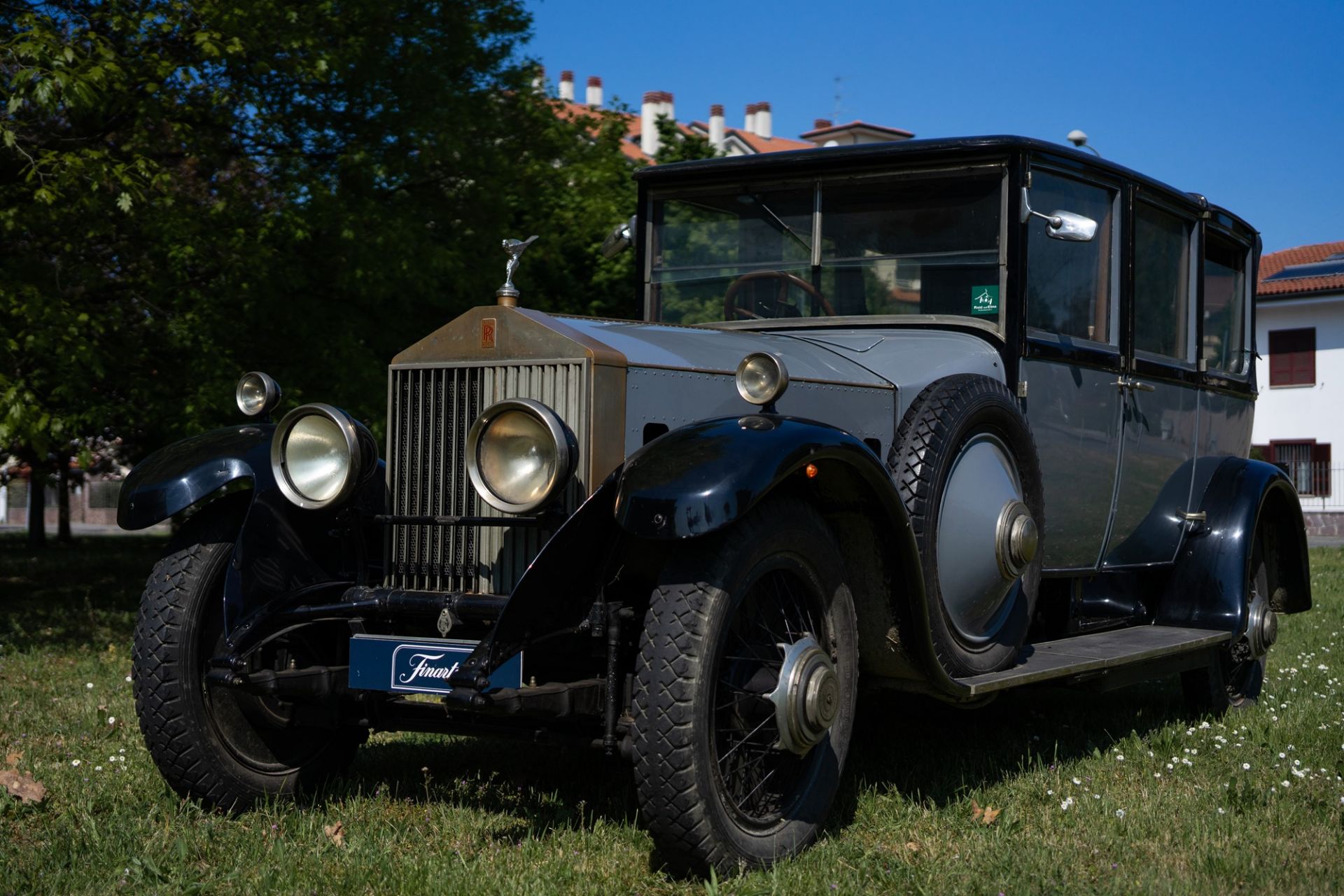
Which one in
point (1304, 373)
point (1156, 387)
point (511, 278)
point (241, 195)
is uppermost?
point (241, 195)

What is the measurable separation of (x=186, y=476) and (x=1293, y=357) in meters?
32.0

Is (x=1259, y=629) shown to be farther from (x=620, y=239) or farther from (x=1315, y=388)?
(x=1315, y=388)

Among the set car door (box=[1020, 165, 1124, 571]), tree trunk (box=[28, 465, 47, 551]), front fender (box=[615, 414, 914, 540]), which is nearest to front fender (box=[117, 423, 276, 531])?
front fender (box=[615, 414, 914, 540])

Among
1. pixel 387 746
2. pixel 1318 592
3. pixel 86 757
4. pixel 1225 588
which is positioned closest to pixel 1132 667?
pixel 1225 588

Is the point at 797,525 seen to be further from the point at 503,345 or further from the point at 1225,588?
the point at 1225,588

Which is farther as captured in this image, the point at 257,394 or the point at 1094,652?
the point at 1094,652

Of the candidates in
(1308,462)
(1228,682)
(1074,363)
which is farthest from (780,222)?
(1308,462)

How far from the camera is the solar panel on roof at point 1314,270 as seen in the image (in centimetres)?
3228

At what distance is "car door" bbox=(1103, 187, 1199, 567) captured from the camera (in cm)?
605

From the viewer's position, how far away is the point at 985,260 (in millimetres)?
5418

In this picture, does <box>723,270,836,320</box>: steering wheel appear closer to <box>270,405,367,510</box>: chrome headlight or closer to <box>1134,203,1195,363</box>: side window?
<box>1134,203,1195,363</box>: side window

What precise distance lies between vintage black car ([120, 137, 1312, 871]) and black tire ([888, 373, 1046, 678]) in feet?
0.05

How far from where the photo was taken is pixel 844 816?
435 cm

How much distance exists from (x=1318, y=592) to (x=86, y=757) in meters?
10.7
